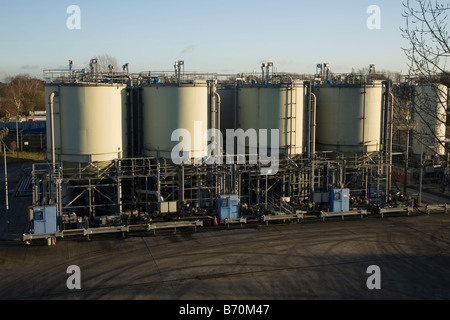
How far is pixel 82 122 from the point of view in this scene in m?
27.0

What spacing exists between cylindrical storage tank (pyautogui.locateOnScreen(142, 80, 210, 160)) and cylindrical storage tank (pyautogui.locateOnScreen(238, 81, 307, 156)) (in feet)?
11.8

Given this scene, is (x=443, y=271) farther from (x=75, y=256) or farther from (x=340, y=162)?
(x=75, y=256)

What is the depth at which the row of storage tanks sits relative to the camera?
27031 mm

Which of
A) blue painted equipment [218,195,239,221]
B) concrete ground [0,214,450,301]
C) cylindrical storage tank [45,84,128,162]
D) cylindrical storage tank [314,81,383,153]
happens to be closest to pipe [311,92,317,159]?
cylindrical storage tank [314,81,383,153]

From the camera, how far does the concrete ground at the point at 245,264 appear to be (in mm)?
17766

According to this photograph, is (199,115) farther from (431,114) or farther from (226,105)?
(431,114)

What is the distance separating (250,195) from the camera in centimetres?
3000

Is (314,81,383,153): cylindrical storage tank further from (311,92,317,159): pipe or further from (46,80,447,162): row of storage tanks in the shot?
(311,92,317,159): pipe

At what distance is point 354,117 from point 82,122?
17273mm

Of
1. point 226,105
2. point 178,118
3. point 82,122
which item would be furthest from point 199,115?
point 82,122

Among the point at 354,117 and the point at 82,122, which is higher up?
the point at 354,117

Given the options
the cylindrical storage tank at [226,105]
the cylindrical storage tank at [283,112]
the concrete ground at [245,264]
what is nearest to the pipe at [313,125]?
the cylindrical storage tank at [283,112]

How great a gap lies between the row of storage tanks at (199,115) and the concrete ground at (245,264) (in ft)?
19.6
